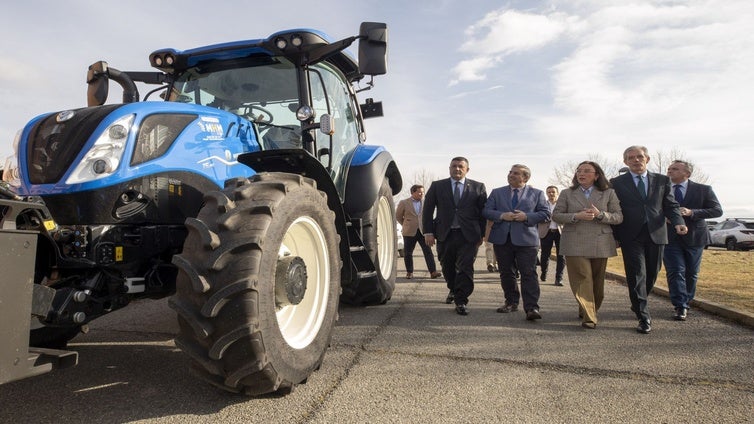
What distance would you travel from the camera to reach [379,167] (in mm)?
5168

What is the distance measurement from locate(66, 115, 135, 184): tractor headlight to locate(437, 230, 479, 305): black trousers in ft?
12.7

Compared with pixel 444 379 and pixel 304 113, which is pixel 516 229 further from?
pixel 304 113

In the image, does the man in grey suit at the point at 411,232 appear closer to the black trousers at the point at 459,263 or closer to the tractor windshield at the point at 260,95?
the black trousers at the point at 459,263

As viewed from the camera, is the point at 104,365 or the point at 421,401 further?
the point at 104,365

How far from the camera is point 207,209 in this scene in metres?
2.55

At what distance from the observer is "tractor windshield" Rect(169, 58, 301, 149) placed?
159 inches

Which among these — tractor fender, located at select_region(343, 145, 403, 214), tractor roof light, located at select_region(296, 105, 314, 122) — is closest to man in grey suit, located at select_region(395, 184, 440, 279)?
tractor fender, located at select_region(343, 145, 403, 214)

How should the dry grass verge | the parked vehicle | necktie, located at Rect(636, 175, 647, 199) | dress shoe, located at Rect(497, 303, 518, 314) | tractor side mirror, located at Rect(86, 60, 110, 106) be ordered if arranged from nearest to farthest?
tractor side mirror, located at Rect(86, 60, 110, 106) < necktie, located at Rect(636, 175, 647, 199) < dress shoe, located at Rect(497, 303, 518, 314) < the dry grass verge < the parked vehicle

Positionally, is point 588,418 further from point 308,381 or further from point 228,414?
point 228,414

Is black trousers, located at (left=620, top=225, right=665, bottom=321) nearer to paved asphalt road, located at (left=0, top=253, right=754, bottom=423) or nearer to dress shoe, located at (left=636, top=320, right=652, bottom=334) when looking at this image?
dress shoe, located at (left=636, top=320, right=652, bottom=334)

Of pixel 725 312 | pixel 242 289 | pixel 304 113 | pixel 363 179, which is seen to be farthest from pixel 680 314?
pixel 242 289

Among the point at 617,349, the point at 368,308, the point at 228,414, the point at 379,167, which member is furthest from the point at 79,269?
the point at 617,349

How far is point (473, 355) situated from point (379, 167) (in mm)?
2258

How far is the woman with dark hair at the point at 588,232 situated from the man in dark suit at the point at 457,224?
952 millimetres
